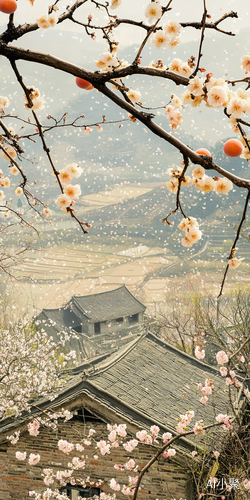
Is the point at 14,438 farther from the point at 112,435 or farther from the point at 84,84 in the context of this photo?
the point at 84,84

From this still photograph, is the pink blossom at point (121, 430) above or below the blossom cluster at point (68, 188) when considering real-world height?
below

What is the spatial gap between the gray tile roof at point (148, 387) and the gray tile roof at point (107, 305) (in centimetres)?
1799

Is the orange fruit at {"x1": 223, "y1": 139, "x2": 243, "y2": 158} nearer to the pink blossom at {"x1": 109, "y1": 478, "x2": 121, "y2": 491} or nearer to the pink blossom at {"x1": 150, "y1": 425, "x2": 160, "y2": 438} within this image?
the pink blossom at {"x1": 150, "y1": 425, "x2": 160, "y2": 438}

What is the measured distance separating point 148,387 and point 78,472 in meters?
1.71

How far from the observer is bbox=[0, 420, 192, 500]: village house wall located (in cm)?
495

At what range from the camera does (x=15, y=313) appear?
27297mm

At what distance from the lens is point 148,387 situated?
6.42m

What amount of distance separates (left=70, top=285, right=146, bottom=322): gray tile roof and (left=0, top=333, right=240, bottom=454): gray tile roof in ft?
59.0

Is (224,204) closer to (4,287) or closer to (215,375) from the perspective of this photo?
(4,287)

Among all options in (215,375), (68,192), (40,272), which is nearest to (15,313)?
(40,272)

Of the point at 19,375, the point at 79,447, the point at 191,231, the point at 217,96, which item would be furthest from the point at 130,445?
the point at 19,375

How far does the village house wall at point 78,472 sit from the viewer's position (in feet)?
16.2

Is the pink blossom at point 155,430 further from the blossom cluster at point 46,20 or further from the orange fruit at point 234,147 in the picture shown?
the blossom cluster at point 46,20

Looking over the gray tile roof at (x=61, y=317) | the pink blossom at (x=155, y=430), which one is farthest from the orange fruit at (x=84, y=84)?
the gray tile roof at (x=61, y=317)
